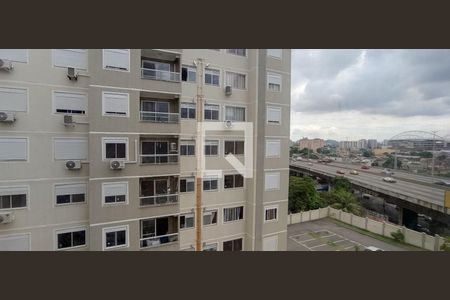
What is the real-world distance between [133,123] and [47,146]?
1246 millimetres

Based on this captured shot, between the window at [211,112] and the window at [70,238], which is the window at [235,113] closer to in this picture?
the window at [211,112]

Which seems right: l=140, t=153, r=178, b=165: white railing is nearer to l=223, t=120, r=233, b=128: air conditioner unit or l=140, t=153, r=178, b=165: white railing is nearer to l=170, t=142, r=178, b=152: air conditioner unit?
l=170, t=142, r=178, b=152: air conditioner unit

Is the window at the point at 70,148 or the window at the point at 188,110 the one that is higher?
the window at the point at 188,110

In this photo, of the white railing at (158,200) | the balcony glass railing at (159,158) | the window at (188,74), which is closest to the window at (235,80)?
the window at (188,74)

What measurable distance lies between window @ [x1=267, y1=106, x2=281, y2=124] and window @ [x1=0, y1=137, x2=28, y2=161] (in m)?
3.82

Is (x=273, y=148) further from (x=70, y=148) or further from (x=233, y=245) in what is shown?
(x=70, y=148)

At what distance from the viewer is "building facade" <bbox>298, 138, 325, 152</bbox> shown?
4.30m

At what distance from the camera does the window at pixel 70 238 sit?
3.19 m

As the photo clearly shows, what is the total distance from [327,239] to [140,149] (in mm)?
4952

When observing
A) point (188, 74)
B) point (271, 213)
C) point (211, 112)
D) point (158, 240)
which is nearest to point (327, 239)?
point (271, 213)

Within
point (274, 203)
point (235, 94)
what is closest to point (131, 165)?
point (235, 94)

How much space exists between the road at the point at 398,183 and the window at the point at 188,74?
2.60 metres

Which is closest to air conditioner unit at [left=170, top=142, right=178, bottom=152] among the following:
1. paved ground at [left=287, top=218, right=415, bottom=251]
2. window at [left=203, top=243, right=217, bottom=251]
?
window at [left=203, top=243, right=217, bottom=251]

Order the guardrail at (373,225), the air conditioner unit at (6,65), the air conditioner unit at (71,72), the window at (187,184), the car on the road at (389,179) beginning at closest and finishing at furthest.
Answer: the air conditioner unit at (6,65) < the air conditioner unit at (71,72) < the window at (187,184) < the guardrail at (373,225) < the car on the road at (389,179)
